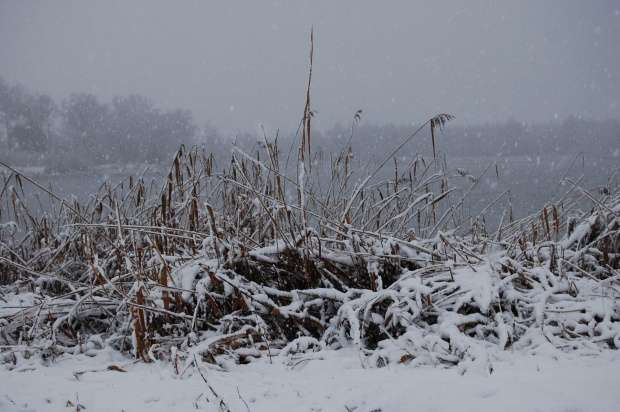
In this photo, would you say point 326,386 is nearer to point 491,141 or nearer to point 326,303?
point 326,303

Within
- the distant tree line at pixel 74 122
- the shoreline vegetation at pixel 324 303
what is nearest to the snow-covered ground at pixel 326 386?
the shoreline vegetation at pixel 324 303

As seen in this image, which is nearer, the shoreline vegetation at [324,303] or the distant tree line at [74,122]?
the shoreline vegetation at [324,303]

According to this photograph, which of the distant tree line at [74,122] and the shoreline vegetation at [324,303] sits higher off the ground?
the distant tree line at [74,122]

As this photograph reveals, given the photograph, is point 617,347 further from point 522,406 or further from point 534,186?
point 534,186

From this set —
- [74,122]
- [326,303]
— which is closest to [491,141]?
[326,303]

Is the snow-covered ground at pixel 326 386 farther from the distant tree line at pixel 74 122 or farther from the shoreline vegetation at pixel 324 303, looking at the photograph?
the distant tree line at pixel 74 122

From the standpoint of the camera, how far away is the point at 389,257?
1893mm

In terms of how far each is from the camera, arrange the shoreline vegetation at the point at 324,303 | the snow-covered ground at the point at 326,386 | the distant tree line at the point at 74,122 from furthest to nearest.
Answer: the distant tree line at the point at 74,122 → the shoreline vegetation at the point at 324,303 → the snow-covered ground at the point at 326,386

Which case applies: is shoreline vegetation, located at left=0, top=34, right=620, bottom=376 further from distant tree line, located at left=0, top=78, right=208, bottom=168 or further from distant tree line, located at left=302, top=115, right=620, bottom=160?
distant tree line, located at left=0, top=78, right=208, bottom=168

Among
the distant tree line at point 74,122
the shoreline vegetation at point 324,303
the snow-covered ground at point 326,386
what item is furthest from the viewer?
the distant tree line at point 74,122

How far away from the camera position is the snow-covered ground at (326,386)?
3.14 ft

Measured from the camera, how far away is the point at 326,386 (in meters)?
1.16

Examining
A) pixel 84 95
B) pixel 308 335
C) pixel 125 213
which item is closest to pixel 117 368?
pixel 308 335

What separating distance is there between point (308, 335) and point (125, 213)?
191 centimetres
